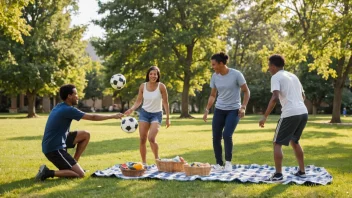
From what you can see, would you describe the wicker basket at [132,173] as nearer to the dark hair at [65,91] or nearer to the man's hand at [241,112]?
the dark hair at [65,91]

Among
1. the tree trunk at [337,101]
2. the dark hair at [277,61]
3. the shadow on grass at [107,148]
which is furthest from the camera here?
the tree trunk at [337,101]

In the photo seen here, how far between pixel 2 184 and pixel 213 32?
1291 inches

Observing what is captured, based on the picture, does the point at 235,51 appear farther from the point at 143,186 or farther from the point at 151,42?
the point at 143,186

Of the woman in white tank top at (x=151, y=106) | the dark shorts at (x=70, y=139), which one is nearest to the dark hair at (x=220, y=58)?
the woman in white tank top at (x=151, y=106)

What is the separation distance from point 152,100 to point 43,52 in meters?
33.8

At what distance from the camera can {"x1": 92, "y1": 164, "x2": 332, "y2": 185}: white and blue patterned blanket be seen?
7559mm

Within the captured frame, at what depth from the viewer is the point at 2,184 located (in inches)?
291

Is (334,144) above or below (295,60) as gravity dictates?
below

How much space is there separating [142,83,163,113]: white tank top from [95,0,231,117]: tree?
27.2 metres

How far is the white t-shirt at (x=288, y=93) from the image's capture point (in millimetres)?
7480

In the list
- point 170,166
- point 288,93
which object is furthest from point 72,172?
point 288,93

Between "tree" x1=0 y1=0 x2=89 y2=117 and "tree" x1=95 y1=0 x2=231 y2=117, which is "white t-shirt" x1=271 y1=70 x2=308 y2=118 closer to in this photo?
"tree" x1=95 y1=0 x2=231 y2=117

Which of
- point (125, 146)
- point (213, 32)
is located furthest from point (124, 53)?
point (125, 146)

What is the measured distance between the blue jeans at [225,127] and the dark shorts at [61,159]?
3032 millimetres
